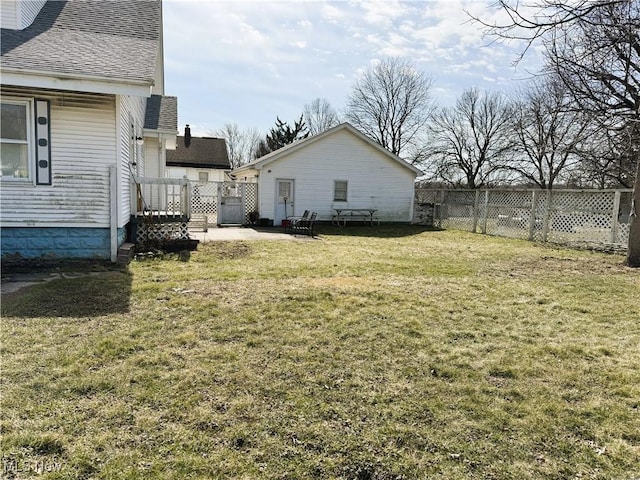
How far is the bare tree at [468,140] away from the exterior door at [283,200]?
2138 cm

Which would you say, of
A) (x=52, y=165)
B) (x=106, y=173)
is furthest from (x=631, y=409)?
(x=52, y=165)

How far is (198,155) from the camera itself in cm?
3112

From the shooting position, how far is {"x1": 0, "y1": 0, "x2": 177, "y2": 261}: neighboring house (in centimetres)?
641

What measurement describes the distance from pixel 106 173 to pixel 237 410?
237 inches

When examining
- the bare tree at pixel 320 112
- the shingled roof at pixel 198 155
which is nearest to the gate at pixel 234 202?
the shingled roof at pixel 198 155

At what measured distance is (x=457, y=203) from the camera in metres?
18.1

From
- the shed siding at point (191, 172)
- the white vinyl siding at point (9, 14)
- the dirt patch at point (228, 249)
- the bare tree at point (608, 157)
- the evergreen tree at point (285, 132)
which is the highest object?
the evergreen tree at point (285, 132)

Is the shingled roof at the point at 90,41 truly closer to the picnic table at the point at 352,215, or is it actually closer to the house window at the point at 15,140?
the house window at the point at 15,140

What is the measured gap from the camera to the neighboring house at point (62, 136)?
6.41m

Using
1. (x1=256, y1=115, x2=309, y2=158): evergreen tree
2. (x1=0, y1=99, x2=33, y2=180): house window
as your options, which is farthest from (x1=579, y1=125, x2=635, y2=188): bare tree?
(x1=256, y1=115, x2=309, y2=158): evergreen tree

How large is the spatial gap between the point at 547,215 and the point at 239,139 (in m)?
45.3

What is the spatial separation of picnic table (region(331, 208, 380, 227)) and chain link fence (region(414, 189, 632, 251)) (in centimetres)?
361

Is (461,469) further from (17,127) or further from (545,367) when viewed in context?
(17,127)

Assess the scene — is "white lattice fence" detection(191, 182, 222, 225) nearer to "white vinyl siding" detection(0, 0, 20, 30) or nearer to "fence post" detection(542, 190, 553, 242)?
"white vinyl siding" detection(0, 0, 20, 30)
